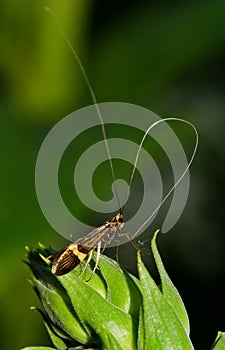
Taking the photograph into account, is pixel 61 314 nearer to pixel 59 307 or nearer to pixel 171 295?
pixel 59 307

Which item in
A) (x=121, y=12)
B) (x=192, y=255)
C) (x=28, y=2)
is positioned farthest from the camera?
(x=192, y=255)

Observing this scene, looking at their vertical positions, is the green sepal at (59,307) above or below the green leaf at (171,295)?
above

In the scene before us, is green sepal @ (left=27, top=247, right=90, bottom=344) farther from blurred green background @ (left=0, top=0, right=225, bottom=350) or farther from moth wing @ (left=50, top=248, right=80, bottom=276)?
blurred green background @ (left=0, top=0, right=225, bottom=350)

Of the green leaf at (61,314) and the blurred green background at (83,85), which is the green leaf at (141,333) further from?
the blurred green background at (83,85)

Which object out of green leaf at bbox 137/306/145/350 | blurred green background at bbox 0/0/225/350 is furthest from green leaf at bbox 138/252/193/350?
blurred green background at bbox 0/0/225/350

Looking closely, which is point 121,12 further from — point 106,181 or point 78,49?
point 106,181

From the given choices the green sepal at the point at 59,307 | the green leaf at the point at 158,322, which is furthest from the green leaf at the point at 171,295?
the green sepal at the point at 59,307

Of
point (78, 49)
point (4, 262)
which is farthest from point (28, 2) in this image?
point (4, 262)
